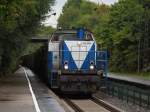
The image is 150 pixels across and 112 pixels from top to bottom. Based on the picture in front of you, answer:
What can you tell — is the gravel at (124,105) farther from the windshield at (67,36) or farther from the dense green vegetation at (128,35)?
the dense green vegetation at (128,35)

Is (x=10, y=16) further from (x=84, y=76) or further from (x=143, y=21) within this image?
(x=143, y=21)

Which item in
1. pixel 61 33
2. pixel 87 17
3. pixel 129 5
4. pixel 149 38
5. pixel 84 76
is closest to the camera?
pixel 84 76

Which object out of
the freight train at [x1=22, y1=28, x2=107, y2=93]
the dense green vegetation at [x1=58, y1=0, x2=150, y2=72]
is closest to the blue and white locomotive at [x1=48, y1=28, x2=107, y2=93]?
the freight train at [x1=22, y1=28, x2=107, y2=93]

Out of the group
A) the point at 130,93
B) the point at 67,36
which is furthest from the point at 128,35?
the point at 130,93

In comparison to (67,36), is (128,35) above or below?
above

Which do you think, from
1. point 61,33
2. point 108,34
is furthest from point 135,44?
point 61,33

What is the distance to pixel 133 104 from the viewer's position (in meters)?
26.5

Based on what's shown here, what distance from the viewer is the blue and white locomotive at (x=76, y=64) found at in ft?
97.7

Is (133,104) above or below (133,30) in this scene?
below

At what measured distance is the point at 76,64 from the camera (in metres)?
30.2

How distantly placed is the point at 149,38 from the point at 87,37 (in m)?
50.2

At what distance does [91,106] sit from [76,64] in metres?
3.87

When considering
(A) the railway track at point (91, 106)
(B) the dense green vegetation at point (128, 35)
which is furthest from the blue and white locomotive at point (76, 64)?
(B) the dense green vegetation at point (128, 35)

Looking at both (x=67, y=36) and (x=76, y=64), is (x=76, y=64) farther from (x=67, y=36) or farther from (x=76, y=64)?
(x=67, y=36)
